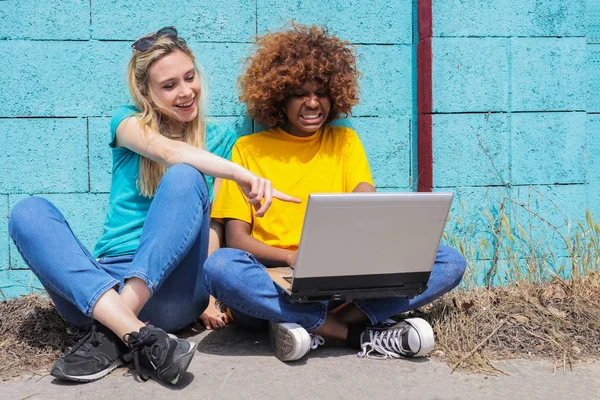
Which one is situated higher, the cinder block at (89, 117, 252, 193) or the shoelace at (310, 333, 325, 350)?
the cinder block at (89, 117, 252, 193)

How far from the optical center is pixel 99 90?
3189 mm

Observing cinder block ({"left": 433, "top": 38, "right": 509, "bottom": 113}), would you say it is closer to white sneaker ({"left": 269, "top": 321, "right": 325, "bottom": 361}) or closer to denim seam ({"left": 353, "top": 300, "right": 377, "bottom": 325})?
denim seam ({"left": 353, "top": 300, "right": 377, "bottom": 325})

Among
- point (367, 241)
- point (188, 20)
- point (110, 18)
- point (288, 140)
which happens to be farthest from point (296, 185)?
point (110, 18)

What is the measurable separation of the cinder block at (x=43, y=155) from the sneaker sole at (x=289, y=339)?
1273 millimetres

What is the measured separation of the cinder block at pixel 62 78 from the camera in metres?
3.13

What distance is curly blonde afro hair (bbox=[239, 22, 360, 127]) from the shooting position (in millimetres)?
2947

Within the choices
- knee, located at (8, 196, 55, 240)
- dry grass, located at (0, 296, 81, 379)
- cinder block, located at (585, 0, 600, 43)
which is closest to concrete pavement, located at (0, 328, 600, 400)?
dry grass, located at (0, 296, 81, 379)

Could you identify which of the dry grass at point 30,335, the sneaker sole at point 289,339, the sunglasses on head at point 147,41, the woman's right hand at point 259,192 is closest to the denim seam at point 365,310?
the sneaker sole at point 289,339

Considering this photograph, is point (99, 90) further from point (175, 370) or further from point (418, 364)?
point (418, 364)

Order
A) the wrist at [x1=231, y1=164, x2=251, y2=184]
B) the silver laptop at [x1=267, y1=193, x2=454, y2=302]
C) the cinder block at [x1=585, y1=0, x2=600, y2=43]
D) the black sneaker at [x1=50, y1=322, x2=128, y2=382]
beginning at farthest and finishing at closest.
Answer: the cinder block at [x1=585, y1=0, x2=600, y2=43]
the wrist at [x1=231, y1=164, x2=251, y2=184]
the black sneaker at [x1=50, y1=322, x2=128, y2=382]
the silver laptop at [x1=267, y1=193, x2=454, y2=302]

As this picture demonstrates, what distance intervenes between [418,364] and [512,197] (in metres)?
1.22

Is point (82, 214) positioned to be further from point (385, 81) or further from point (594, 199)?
point (594, 199)

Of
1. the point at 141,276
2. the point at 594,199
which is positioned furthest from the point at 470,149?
the point at 141,276

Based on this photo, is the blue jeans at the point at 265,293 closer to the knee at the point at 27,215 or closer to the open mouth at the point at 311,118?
the knee at the point at 27,215
